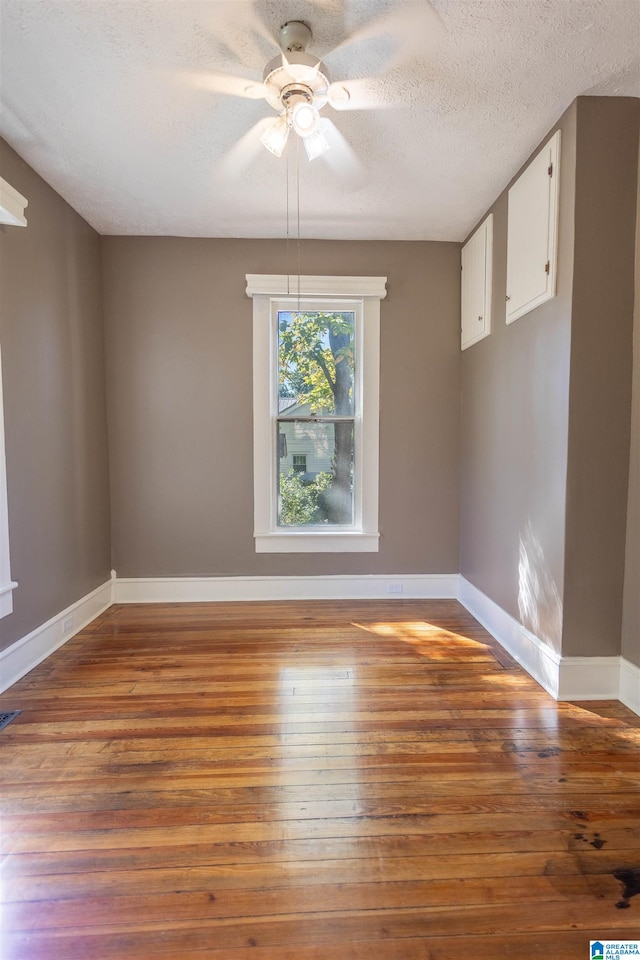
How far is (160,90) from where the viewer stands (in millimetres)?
1807

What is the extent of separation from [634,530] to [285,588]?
2.30 m

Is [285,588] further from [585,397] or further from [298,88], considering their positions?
[298,88]

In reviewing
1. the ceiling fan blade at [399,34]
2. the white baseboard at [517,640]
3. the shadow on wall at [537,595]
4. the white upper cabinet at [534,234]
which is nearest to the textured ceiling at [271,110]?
the ceiling fan blade at [399,34]

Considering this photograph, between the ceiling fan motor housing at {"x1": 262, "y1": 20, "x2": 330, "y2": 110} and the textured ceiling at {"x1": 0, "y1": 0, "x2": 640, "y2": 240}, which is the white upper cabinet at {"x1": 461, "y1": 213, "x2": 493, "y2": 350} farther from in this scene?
the ceiling fan motor housing at {"x1": 262, "y1": 20, "x2": 330, "y2": 110}

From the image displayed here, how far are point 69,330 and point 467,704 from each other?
3164 millimetres

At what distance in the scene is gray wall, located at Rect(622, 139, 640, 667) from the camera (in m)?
1.90

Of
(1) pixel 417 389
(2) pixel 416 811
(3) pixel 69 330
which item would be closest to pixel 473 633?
(2) pixel 416 811

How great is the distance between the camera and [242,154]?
7.16 ft

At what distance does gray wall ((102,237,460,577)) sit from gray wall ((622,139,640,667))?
4.66ft

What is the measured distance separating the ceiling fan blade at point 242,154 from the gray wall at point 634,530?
1.79 m

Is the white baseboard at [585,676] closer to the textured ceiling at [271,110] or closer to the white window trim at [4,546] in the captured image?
the textured ceiling at [271,110]

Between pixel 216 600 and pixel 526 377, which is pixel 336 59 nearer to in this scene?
pixel 526 377

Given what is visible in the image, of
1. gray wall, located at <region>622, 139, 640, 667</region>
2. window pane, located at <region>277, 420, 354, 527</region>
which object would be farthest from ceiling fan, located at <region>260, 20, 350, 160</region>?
window pane, located at <region>277, 420, 354, 527</region>

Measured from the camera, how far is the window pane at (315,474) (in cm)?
333
